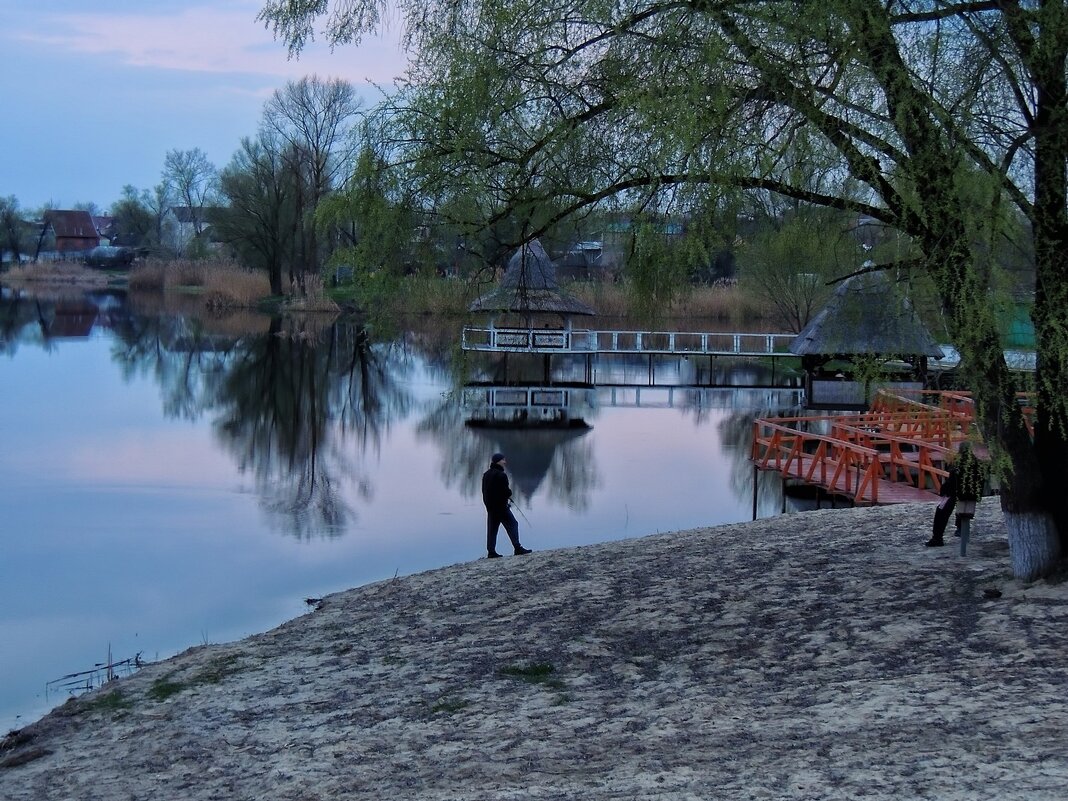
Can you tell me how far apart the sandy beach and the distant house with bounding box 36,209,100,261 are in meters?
123

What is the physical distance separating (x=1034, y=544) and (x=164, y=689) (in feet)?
21.2

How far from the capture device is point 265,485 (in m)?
21.5

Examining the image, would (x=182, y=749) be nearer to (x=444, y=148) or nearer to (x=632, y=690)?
(x=632, y=690)

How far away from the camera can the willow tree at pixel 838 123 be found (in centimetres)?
786

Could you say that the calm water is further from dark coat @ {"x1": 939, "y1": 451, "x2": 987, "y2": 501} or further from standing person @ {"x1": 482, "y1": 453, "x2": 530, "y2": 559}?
dark coat @ {"x1": 939, "y1": 451, "x2": 987, "y2": 501}

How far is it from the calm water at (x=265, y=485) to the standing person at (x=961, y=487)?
395cm

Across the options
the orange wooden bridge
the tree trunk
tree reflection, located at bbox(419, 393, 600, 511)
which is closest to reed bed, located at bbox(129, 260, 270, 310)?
tree reflection, located at bbox(419, 393, 600, 511)

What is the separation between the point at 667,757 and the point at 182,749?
126 inches

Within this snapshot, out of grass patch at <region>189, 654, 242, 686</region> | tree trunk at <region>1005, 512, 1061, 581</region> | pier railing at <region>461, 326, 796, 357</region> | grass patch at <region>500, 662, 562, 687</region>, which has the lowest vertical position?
grass patch at <region>189, 654, 242, 686</region>

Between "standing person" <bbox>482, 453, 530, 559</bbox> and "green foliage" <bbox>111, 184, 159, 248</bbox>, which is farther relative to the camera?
"green foliage" <bbox>111, 184, 159, 248</bbox>

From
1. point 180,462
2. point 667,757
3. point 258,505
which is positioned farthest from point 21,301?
point 667,757

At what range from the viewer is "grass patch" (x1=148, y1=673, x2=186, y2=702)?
9297 millimetres

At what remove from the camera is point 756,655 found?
26.5 feet

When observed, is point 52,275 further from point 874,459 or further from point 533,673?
point 533,673
